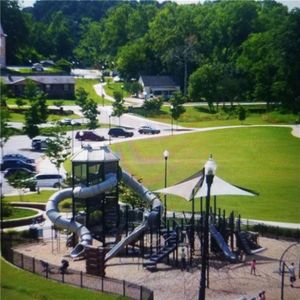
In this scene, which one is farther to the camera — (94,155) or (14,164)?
(14,164)

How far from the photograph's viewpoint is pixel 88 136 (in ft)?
41.3

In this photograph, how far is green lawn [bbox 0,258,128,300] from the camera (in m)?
7.99

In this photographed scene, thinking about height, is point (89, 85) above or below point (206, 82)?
below

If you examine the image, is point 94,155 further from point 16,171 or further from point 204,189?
point 16,171

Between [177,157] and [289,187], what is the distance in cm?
185

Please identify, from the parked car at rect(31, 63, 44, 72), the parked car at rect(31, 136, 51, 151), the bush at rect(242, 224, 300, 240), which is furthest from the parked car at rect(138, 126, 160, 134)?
the bush at rect(242, 224, 300, 240)

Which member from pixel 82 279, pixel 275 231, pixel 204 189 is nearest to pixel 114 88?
pixel 204 189

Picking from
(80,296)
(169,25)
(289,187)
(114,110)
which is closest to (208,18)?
(169,25)

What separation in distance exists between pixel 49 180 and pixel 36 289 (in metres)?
4.75

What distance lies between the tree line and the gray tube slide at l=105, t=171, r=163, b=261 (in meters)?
1.55

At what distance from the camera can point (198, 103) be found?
11.7 meters

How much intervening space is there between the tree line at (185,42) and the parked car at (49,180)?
215cm

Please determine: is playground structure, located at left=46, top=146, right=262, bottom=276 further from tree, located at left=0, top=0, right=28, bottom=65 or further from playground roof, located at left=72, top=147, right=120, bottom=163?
tree, located at left=0, top=0, right=28, bottom=65

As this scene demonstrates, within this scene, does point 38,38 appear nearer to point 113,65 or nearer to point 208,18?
point 113,65
